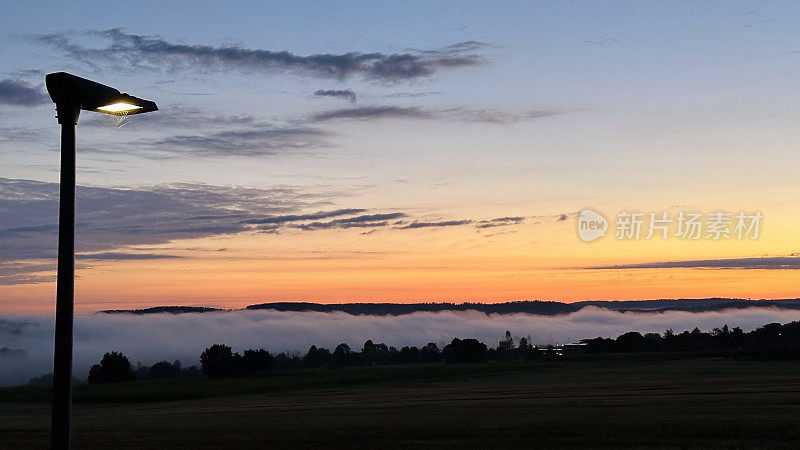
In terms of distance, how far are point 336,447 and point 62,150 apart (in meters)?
24.4

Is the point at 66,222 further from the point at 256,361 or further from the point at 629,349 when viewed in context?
the point at 629,349

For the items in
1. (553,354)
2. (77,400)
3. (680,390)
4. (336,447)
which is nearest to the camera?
(336,447)

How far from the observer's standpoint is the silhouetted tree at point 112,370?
521ft

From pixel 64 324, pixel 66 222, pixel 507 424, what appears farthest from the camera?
pixel 507 424

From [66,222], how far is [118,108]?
2083 millimetres

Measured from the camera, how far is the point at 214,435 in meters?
39.8

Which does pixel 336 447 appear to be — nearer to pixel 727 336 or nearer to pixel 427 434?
pixel 427 434

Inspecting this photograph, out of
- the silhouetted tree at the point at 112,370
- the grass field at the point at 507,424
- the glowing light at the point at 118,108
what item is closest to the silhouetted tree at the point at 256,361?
the silhouetted tree at the point at 112,370

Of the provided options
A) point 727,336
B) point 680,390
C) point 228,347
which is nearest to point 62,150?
point 680,390

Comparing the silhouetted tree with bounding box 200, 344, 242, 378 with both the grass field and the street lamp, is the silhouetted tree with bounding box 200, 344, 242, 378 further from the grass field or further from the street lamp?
the street lamp

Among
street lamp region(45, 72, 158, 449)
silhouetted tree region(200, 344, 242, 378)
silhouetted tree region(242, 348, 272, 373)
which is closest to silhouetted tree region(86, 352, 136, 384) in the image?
silhouetted tree region(200, 344, 242, 378)

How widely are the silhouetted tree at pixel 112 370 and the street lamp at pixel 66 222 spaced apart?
158631mm

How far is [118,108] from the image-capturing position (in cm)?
1179

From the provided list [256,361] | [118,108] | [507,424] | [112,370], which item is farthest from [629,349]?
[118,108]
